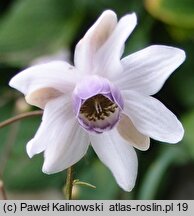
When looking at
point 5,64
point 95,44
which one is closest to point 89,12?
point 5,64

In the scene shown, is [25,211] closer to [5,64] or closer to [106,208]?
[106,208]

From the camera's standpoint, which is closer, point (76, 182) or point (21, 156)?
point (76, 182)

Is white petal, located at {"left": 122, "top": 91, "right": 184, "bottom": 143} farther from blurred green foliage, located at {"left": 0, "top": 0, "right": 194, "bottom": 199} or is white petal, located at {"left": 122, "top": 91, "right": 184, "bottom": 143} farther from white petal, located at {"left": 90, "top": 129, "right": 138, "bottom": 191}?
blurred green foliage, located at {"left": 0, "top": 0, "right": 194, "bottom": 199}

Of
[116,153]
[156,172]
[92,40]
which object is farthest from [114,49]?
[156,172]

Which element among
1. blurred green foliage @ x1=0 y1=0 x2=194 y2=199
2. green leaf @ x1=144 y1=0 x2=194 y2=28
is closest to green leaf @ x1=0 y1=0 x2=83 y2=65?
blurred green foliage @ x1=0 y1=0 x2=194 y2=199

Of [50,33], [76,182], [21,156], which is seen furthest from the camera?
[50,33]

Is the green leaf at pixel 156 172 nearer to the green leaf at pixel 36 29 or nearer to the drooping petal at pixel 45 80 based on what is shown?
the green leaf at pixel 36 29

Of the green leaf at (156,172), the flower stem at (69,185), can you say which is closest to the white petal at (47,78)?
the flower stem at (69,185)
